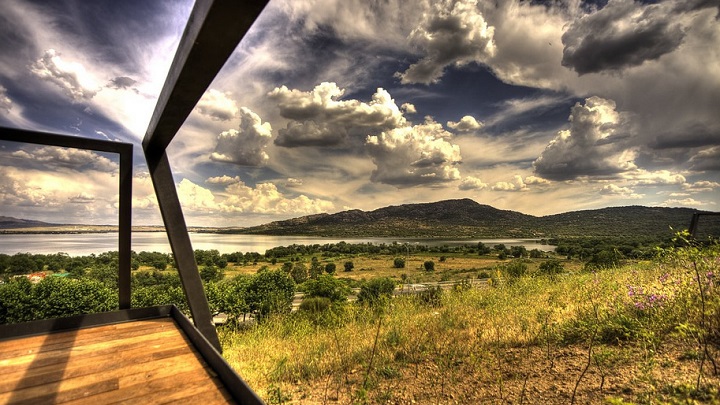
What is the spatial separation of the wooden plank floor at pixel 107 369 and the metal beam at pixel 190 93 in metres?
0.34

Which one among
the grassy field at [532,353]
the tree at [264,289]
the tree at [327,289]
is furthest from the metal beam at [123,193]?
the tree at [327,289]

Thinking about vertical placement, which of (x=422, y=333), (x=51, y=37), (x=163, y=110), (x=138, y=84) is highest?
(x=51, y=37)

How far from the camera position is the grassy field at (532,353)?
2.22 meters

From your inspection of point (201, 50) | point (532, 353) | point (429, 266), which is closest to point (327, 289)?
point (532, 353)

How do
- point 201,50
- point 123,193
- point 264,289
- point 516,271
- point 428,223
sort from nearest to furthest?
point 201,50, point 123,193, point 516,271, point 264,289, point 428,223

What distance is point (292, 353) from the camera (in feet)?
13.8

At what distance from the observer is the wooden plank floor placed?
1.48m

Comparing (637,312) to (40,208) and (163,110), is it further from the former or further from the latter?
(40,208)

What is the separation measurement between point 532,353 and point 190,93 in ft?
12.0

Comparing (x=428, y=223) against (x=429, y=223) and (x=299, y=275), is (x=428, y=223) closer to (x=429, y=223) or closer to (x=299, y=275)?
(x=429, y=223)

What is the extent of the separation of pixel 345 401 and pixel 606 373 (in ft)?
6.90

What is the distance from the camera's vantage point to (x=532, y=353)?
3.07 meters

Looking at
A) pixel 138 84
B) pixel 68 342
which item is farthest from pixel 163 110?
pixel 68 342

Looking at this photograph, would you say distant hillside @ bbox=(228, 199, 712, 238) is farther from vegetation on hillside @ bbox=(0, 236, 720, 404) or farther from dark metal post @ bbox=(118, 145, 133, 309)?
dark metal post @ bbox=(118, 145, 133, 309)
